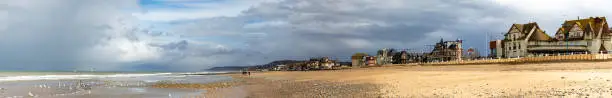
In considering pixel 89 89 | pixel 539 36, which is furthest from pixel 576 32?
pixel 89 89

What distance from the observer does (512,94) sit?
50.6 ft

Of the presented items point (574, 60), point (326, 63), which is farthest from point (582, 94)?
point (326, 63)

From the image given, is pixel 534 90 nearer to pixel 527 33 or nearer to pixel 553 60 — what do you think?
pixel 553 60

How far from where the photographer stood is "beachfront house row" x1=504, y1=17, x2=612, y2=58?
63.9 m

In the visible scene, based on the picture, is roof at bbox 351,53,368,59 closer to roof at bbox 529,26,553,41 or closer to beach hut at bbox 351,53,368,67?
beach hut at bbox 351,53,368,67

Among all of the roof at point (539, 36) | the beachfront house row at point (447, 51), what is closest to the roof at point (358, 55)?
the beachfront house row at point (447, 51)

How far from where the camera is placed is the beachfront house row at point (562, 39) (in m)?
63.9

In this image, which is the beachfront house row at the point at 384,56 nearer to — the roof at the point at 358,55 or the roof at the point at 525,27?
the roof at the point at 358,55

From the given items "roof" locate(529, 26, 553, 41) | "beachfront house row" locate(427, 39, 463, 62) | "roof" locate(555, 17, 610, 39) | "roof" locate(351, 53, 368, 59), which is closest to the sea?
"roof" locate(529, 26, 553, 41)

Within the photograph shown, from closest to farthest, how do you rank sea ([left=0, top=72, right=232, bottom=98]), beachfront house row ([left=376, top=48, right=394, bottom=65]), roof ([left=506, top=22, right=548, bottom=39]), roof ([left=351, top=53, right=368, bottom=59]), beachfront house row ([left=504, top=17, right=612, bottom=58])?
1. sea ([left=0, top=72, right=232, bottom=98])
2. beachfront house row ([left=504, top=17, right=612, bottom=58])
3. roof ([left=506, top=22, right=548, bottom=39])
4. beachfront house row ([left=376, top=48, right=394, bottom=65])
5. roof ([left=351, top=53, right=368, bottom=59])

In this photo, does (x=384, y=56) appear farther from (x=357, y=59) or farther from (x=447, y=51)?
(x=447, y=51)

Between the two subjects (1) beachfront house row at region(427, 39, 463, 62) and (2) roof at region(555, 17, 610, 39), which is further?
(1) beachfront house row at region(427, 39, 463, 62)

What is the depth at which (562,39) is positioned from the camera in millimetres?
68188

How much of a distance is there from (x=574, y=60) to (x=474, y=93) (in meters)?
34.6
